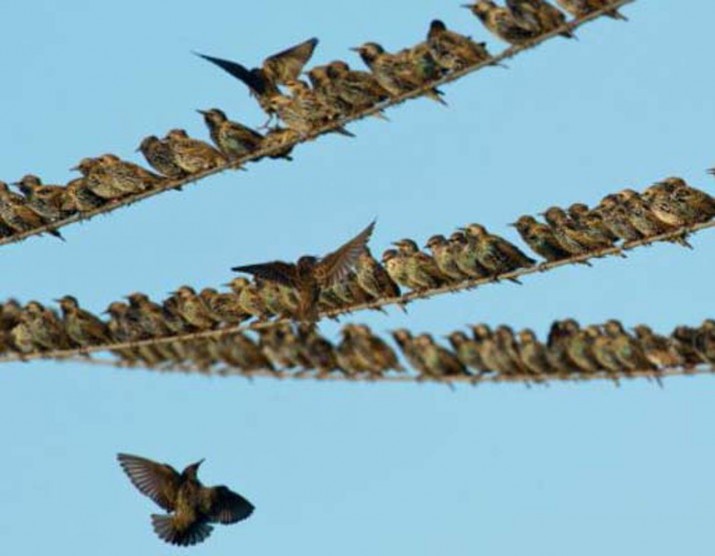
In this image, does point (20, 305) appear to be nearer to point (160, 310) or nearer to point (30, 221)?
point (160, 310)

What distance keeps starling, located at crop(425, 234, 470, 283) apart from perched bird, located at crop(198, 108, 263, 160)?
2.12 metres

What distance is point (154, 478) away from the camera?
2006cm

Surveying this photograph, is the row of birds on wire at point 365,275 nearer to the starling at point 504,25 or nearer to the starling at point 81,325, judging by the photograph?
the starling at point 81,325

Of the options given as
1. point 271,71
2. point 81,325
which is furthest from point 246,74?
point 81,325

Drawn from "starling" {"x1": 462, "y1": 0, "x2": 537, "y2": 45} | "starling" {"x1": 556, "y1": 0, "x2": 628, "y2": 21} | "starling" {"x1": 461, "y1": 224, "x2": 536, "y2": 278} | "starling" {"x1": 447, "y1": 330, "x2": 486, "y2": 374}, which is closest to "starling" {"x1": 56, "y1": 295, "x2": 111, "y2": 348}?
"starling" {"x1": 447, "y1": 330, "x2": 486, "y2": 374}

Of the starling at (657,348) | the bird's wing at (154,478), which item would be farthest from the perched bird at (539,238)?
the bird's wing at (154,478)

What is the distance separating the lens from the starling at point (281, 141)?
16859 millimetres

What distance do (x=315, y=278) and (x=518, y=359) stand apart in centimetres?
154

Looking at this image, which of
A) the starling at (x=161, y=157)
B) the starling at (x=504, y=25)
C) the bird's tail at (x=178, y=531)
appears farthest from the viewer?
the bird's tail at (x=178, y=531)

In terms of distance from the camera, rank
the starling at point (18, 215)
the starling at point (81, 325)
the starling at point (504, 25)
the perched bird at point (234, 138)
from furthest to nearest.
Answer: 1. the starling at point (81, 325)
2. the starling at point (18, 215)
3. the perched bird at point (234, 138)
4. the starling at point (504, 25)

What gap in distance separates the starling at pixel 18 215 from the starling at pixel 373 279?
225cm

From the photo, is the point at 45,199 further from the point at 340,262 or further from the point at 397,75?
the point at 397,75

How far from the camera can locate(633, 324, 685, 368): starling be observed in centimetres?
1727

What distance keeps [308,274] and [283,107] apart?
1.64 meters
